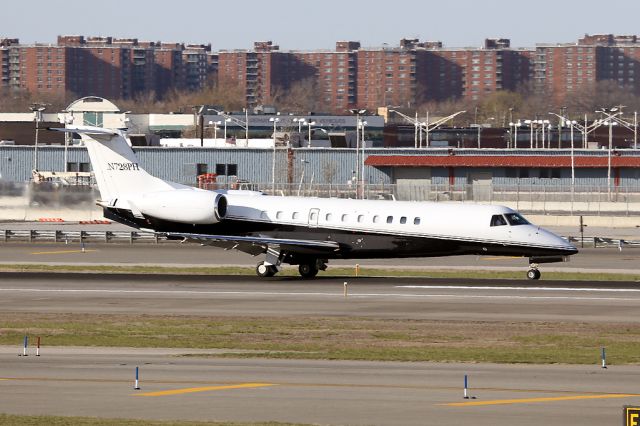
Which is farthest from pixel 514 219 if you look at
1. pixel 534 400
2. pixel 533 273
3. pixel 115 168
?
pixel 534 400

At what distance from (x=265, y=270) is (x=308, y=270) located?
5.65ft

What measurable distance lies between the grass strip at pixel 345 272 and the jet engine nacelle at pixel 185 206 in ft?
12.4

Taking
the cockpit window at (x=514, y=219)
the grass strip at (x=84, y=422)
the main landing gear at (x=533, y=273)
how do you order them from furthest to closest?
the main landing gear at (x=533, y=273) → the cockpit window at (x=514, y=219) → the grass strip at (x=84, y=422)

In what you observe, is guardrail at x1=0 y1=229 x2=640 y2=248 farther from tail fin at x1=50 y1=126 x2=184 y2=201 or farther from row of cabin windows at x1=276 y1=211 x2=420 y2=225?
row of cabin windows at x1=276 y1=211 x2=420 y2=225

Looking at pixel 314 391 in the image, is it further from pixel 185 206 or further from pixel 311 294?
pixel 185 206

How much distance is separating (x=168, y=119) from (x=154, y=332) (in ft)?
519

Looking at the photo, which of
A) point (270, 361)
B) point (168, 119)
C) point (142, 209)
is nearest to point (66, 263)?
point (142, 209)

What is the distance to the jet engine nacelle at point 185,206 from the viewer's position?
52.1 m

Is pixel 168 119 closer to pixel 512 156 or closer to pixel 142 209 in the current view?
pixel 512 156

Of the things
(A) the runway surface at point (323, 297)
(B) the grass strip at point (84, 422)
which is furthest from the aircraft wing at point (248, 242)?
(B) the grass strip at point (84, 422)

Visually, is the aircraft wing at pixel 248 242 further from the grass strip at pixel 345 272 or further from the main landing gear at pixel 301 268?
the grass strip at pixel 345 272

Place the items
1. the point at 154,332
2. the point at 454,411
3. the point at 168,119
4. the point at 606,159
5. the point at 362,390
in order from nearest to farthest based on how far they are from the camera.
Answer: the point at 454,411, the point at 362,390, the point at 154,332, the point at 606,159, the point at 168,119

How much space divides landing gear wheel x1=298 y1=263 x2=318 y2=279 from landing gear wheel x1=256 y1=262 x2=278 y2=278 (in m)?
1.08

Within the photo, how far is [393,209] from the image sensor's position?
51.0m
